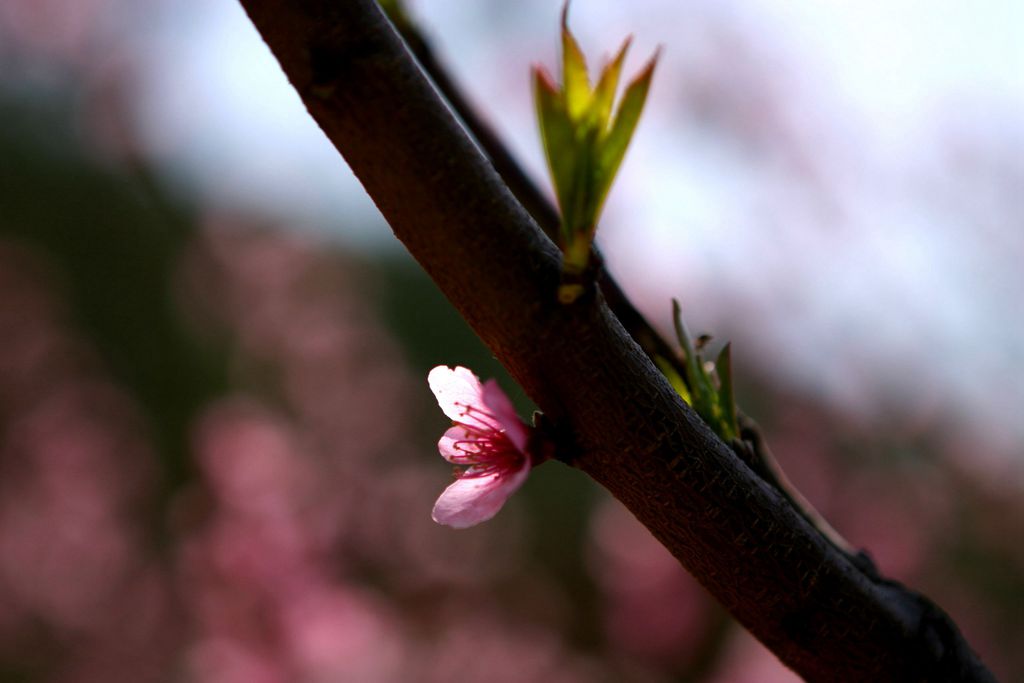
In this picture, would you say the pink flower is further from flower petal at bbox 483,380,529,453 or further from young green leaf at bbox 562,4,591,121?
young green leaf at bbox 562,4,591,121

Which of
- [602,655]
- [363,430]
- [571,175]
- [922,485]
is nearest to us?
[571,175]

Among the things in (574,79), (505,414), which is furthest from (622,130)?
(505,414)

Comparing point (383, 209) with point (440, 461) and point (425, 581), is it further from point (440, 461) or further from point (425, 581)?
point (440, 461)

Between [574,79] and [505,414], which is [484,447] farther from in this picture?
[574,79]

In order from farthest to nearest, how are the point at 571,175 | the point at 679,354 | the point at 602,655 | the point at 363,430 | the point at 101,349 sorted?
the point at 101,349 → the point at 363,430 → the point at 602,655 → the point at 679,354 → the point at 571,175

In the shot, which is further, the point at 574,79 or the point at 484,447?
the point at 484,447

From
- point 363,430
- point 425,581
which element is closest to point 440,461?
point 363,430

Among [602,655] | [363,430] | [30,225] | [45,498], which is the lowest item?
[602,655]
